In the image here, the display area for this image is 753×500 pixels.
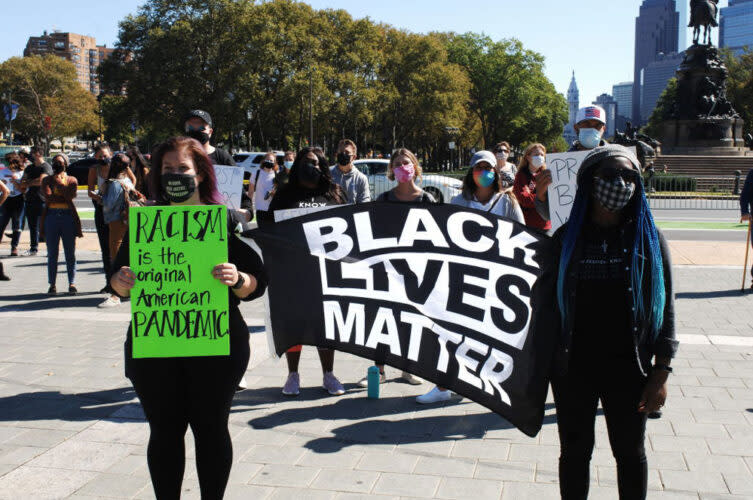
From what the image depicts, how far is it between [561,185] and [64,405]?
399cm

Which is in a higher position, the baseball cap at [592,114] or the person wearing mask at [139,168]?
the baseball cap at [592,114]

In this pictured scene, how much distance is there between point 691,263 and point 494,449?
9259 millimetres

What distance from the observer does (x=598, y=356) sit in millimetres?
2986

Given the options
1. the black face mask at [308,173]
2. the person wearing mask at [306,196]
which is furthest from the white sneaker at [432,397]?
the black face mask at [308,173]

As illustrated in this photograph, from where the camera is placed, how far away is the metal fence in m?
26.4

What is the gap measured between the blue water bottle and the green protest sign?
255cm

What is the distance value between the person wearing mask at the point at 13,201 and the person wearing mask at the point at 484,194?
10.7 m

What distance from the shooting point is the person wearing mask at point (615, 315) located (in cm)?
291

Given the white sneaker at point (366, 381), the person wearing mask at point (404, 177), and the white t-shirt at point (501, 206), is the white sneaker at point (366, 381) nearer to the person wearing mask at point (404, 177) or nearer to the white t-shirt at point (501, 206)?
the person wearing mask at point (404, 177)

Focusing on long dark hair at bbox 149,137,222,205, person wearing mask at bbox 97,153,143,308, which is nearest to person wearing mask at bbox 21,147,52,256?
person wearing mask at bbox 97,153,143,308

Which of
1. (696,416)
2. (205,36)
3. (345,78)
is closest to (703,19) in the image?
(345,78)

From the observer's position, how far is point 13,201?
44.7 ft

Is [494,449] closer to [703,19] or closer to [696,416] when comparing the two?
[696,416]

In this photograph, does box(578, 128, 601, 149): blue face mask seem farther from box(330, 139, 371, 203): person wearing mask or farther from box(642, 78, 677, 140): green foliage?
box(642, 78, 677, 140): green foliage
